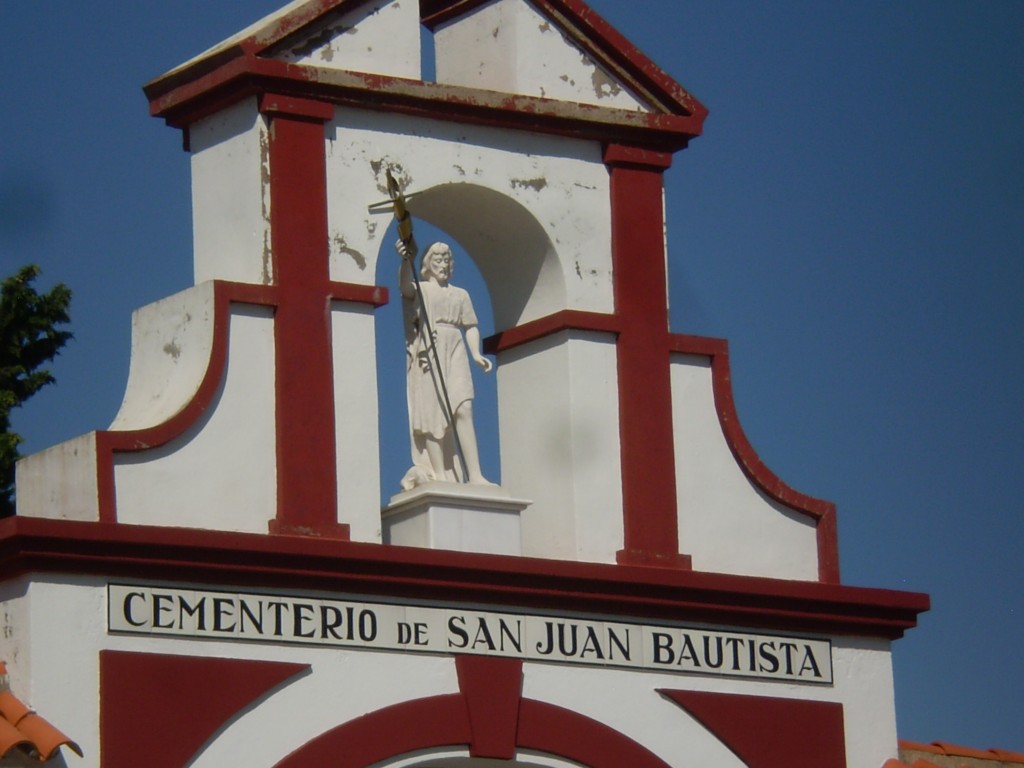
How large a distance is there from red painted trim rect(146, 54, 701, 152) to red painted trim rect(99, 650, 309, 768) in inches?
158

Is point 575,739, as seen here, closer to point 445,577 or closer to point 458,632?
point 458,632

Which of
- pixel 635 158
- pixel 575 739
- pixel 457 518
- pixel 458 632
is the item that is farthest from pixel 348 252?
pixel 575 739

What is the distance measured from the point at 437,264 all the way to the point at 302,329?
144cm

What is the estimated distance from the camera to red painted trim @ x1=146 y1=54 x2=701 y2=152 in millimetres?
20422

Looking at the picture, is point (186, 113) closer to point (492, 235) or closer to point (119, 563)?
point (492, 235)

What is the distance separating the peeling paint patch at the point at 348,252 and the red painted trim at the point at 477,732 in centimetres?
278

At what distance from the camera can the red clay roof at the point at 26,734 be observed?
58.5ft

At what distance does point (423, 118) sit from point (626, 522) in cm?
314

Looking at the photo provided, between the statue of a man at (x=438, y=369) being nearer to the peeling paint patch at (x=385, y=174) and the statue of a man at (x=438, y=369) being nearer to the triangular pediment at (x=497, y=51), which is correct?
the peeling paint patch at (x=385, y=174)

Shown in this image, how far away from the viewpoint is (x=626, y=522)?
21062 millimetres

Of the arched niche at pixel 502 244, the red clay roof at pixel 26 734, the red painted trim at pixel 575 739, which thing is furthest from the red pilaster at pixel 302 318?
the red clay roof at pixel 26 734

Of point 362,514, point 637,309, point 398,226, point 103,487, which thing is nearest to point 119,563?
point 103,487

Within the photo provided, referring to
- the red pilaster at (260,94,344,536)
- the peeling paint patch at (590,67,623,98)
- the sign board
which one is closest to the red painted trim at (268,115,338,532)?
the red pilaster at (260,94,344,536)

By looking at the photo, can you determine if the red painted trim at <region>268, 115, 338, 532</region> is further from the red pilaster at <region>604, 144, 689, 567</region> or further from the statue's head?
the red pilaster at <region>604, 144, 689, 567</region>
